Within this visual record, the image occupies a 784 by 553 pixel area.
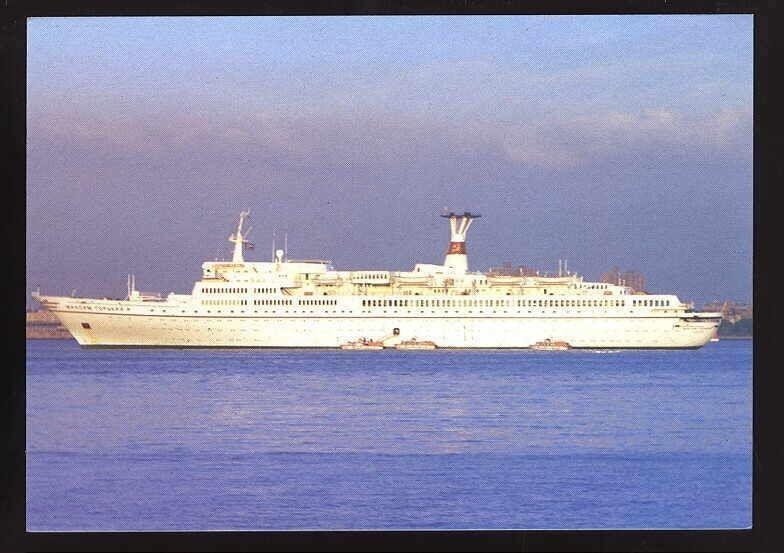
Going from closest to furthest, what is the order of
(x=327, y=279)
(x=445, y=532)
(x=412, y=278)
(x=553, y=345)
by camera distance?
(x=445, y=532) < (x=553, y=345) < (x=327, y=279) < (x=412, y=278)

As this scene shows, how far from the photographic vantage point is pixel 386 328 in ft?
83.4

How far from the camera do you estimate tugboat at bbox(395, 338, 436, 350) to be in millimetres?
25375

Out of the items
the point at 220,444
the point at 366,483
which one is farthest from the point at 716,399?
the point at 366,483

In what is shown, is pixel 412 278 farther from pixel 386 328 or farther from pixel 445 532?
pixel 445 532

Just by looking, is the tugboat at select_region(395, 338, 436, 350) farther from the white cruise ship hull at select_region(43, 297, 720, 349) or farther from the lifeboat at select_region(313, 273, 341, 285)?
the lifeboat at select_region(313, 273, 341, 285)

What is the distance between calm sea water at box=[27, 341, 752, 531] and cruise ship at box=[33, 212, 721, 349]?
0.51 metres

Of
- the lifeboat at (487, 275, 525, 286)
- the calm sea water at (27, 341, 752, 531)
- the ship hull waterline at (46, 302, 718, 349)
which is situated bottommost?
the calm sea water at (27, 341, 752, 531)

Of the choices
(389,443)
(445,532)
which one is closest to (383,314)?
(389,443)

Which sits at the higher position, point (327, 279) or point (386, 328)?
point (327, 279)

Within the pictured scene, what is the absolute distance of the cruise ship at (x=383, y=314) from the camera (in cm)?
2536

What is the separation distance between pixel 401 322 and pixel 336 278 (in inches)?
67.1

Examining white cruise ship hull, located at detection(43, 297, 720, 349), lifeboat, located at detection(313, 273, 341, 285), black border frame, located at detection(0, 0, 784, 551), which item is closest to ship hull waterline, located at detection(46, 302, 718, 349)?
white cruise ship hull, located at detection(43, 297, 720, 349)

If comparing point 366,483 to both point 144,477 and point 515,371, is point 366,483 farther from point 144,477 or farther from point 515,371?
point 515,371

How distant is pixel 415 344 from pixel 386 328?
602 millimetres
